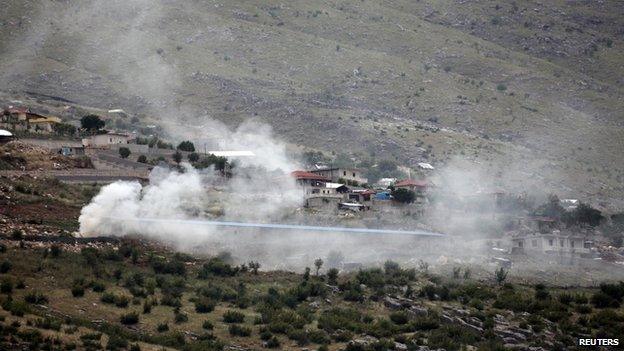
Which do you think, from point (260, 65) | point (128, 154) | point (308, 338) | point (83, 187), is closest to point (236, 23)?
point (260, 65)

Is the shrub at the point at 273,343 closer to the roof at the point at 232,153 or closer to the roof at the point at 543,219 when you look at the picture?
the roof at the point at 543,219

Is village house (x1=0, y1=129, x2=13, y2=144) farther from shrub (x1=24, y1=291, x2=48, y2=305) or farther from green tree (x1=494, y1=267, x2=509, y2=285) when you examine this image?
green tree (x1=494, y1=267, x2=509, y2=285)

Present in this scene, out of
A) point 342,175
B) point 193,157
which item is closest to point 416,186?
point 342,175

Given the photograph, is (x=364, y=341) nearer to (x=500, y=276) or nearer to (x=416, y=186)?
(x=500, y=276)

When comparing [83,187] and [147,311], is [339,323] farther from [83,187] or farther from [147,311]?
[83,187]

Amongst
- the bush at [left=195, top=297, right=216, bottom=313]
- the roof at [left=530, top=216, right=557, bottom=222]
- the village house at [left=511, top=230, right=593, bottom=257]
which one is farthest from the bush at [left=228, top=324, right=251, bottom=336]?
the roof at [left=530, top=216, right=557, bottom=222]
